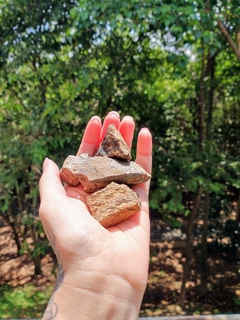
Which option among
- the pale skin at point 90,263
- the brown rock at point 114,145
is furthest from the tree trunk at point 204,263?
the pale skin at point 90,263

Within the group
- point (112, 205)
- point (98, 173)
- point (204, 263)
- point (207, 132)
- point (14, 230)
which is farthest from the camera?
point (14, 230)

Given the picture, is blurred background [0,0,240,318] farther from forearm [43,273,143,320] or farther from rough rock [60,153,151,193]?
forearm [43,273,143,320]

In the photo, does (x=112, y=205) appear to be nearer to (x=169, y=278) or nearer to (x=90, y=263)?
(x=90, y=263)

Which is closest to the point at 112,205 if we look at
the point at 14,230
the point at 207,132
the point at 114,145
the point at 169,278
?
the point at 114,145

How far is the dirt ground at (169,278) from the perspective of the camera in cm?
455

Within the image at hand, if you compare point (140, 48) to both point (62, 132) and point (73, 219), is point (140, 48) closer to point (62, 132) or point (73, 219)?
point (62, 132)

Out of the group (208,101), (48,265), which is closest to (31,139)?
(208,101)

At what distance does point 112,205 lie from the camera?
199cm

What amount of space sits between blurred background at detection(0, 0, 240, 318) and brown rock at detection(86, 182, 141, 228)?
1178 mm

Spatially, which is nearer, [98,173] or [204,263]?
[98,173]

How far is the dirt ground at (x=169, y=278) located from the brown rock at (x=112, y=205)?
296 centimetres

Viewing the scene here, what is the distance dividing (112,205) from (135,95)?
212 cm

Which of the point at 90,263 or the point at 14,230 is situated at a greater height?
the point at 90,263

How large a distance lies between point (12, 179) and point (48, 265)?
7.38ft
